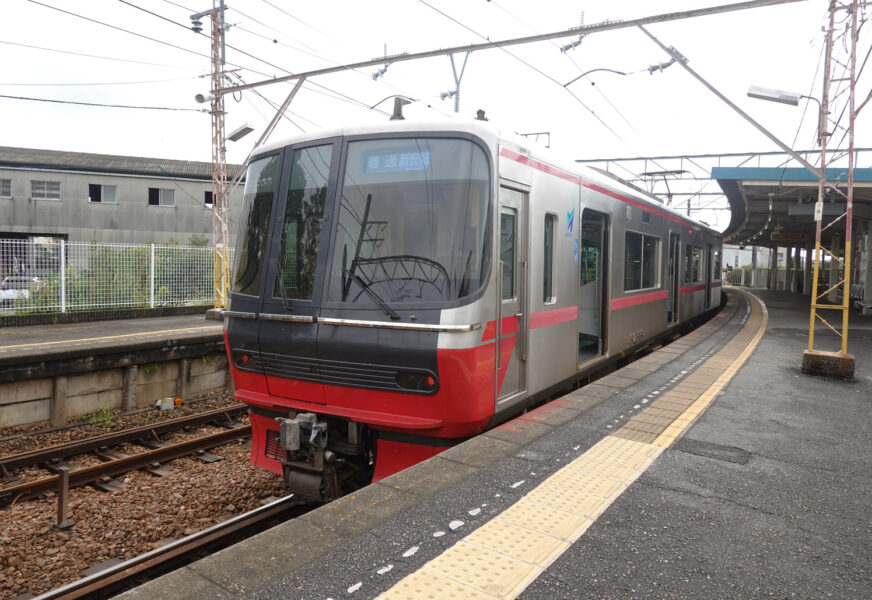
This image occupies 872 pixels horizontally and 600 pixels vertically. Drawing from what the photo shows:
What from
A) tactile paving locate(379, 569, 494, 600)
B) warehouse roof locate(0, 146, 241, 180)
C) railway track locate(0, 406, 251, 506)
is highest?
warehouse roof locate(0, 146, 241, 180)

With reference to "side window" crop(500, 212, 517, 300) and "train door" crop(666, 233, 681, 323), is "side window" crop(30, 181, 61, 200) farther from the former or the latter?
"side window" crop(500, 212, 517, 300)

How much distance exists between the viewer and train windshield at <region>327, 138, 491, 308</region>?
13.3 ft

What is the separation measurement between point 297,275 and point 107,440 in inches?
153

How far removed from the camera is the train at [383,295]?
4.05 meters

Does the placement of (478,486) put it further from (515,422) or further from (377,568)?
(515,422)

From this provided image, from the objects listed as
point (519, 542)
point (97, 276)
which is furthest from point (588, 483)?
point (97, 276)

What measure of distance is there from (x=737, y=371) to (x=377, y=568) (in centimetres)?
660

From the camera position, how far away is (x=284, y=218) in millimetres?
4562

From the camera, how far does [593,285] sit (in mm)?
7254

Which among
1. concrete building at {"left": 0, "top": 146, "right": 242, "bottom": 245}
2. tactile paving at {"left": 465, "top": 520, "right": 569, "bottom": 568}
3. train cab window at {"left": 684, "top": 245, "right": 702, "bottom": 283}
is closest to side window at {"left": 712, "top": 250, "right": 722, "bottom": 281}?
train cab window at {"left": 684, "top": 245, "right": 702, "bottom": 283}

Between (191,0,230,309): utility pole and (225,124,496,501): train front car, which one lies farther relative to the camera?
(191,0,230,309): utility pole

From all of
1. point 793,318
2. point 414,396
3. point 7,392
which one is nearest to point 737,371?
point 414,396

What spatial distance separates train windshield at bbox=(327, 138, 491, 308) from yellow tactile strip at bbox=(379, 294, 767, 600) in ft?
4.62

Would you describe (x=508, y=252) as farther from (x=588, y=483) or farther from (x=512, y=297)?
(x=588, y=483)
